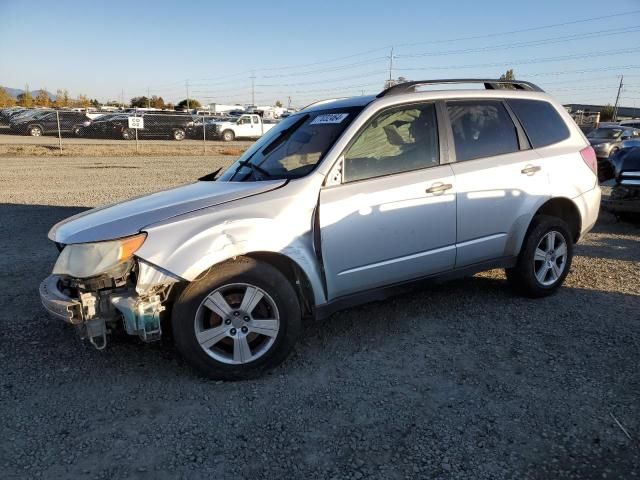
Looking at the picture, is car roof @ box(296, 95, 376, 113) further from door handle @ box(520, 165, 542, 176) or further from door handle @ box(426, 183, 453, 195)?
door handle @ box(520, 165, 542, 176)

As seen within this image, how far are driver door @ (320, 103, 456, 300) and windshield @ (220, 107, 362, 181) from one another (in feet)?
0.72

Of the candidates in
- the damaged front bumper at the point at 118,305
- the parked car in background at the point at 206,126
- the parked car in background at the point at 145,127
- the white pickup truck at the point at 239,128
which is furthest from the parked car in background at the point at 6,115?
the damaged front bumper at the point at 118,305

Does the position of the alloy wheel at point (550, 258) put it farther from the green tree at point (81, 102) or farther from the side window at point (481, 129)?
the green tree at point (81, 102)

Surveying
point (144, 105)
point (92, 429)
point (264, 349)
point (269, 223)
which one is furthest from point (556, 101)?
point (144, 105)

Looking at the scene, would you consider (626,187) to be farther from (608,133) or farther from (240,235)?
(608,133)

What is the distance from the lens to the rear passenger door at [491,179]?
4.12 m

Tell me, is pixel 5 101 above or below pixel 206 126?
above

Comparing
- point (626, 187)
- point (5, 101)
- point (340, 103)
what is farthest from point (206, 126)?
point (340, 103)

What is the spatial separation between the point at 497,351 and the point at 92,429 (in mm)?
2717

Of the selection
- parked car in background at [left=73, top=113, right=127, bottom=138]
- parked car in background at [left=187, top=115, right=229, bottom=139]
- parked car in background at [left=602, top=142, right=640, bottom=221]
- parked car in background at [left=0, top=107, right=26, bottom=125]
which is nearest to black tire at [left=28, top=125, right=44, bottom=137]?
parked car in background at [left=73, top=113, right=127, bottom=138]

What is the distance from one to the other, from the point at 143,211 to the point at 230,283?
2.57ft

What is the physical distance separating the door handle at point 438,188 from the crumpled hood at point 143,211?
1.14 m

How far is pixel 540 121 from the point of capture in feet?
15.4

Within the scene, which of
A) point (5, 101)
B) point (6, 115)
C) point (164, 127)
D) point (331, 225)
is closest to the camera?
point (331, 225)
